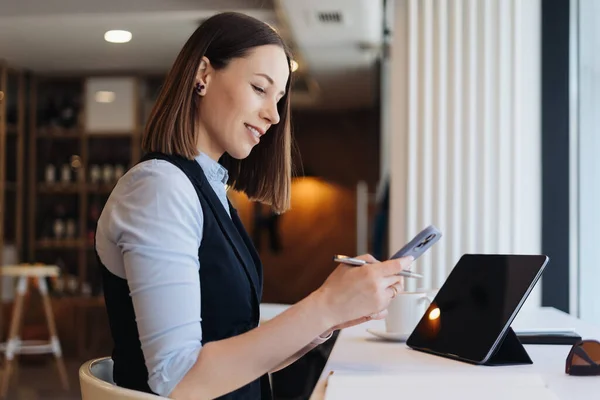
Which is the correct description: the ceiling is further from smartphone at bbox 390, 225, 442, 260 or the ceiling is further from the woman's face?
smartphone at bbox 390, 225, 442, 260

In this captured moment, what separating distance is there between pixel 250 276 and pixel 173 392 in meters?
0.24

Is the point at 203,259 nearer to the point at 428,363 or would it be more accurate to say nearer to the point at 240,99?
the point at 240,99

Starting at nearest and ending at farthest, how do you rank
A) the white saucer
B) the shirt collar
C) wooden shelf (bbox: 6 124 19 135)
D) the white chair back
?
1. the white chair back
2. the shirt collar
3. the white saucer
4. wooden shelf (bbox: 6 124 19 135)

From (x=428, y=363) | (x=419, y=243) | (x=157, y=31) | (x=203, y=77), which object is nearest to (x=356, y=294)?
(x=419, y=243)

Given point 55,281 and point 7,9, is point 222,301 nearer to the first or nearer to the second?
point 7,9

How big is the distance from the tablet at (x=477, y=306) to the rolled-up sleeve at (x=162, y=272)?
53 centimetres

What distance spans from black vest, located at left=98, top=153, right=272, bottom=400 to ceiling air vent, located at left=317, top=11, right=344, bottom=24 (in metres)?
4.14

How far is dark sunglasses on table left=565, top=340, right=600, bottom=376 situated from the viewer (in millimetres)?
1235

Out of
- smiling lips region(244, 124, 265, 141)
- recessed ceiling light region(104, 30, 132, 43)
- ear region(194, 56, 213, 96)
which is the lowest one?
smiling lips region(244, 124, 265, 141)

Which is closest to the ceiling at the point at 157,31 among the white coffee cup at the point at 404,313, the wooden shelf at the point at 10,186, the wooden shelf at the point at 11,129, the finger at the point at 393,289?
the wooden shelf at the point at 11,129

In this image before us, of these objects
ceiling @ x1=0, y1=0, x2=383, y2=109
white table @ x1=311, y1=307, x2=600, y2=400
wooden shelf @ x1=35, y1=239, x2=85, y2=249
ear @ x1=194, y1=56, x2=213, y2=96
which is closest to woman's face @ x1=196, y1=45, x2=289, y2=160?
ear @ x1=194, y1=56, x2=213, y2=96

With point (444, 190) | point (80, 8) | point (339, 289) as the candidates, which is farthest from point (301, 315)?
point (80, 8)

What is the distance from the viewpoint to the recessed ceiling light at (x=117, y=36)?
5930 mm

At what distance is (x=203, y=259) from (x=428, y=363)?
0.47 meters
